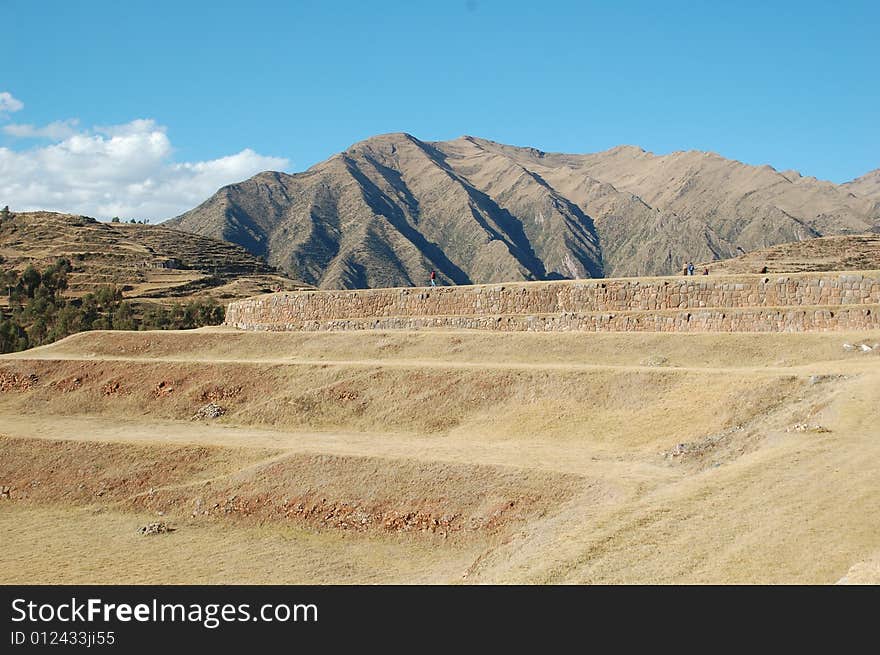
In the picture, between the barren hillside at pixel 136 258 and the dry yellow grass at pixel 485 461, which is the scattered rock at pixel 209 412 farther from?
the barren hillside at pixel 136 258

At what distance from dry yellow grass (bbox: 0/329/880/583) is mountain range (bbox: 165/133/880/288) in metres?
84.2

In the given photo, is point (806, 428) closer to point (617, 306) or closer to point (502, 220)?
point (617, 306)

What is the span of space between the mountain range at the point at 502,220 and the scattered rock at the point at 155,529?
91175mm

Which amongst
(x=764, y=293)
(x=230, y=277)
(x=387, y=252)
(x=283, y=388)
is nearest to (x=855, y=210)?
(x=387, y=252)

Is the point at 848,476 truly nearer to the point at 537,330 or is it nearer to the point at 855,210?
the point at 537,330

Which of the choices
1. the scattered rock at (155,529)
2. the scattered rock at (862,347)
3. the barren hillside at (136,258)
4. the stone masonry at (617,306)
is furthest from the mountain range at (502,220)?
the scattered rock at (155,529)

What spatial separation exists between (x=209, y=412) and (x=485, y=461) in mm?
10567

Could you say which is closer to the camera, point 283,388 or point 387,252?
point 283,388

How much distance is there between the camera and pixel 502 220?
14200 cm

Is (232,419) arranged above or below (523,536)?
above

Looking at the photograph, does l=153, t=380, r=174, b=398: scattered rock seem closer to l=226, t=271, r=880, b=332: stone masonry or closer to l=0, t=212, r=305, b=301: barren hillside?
l=226, t=271, r=880, b=332: stone masonry
